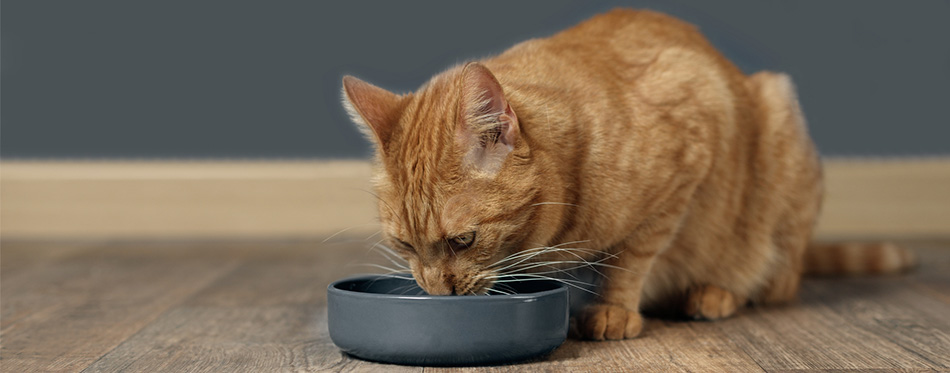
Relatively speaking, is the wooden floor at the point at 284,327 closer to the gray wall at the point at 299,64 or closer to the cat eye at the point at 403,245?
the cat eye at the point at 403,245

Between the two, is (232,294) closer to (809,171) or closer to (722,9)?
(809,171)

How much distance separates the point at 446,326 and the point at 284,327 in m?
0.66

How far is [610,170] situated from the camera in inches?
77.0

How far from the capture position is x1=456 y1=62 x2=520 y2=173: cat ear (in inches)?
65.4

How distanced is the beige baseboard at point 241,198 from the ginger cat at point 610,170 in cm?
153

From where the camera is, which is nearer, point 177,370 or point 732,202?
point 177,370

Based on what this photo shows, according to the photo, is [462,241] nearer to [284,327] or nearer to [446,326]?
[446,326]

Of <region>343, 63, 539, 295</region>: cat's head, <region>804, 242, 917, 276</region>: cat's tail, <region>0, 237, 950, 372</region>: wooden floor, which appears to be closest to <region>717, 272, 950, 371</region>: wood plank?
<region>0, 237, 950, 372</region>: wooden floor

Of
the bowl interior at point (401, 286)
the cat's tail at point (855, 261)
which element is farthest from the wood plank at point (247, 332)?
the cat's tail at point (855, 261)

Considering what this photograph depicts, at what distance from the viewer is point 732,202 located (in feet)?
7.54

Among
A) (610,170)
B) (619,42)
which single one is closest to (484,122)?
(610,170)

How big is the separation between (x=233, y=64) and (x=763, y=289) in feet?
7.39

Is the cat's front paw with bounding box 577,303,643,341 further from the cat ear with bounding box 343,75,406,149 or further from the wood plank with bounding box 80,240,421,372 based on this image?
the cat ear with bounding box 343,75,406,149

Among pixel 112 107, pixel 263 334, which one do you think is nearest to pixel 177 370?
pixel 263 334
